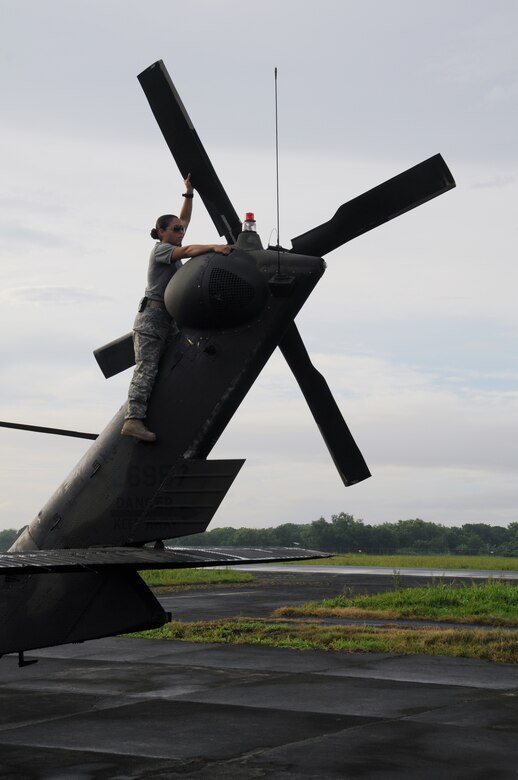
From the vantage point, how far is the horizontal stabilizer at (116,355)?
11.2 metres

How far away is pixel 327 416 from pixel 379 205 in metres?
2.41

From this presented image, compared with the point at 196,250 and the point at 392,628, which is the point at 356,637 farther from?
the point at 196,250

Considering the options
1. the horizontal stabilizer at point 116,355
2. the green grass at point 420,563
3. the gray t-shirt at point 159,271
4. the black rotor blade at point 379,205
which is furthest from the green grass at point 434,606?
the green grass at point 420,563

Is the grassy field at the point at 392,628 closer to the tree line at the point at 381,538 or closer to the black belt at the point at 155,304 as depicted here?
the black belt at the point at 155,304

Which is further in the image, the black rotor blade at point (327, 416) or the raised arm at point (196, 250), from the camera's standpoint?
→ the black rotor blade at point (327, 416)

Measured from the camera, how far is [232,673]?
1540cm

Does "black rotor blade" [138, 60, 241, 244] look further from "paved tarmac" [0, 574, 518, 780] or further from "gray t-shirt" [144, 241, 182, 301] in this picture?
"paved tarmac" [0, 574, 518, 780]

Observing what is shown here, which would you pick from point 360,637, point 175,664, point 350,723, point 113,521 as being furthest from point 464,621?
point 113,521

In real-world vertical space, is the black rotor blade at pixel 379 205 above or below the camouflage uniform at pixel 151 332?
above

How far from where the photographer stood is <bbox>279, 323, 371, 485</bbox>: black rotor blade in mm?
10508

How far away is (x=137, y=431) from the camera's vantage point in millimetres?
9531

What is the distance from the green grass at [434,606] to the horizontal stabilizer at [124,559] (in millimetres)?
14799

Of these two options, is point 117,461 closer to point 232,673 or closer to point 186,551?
point 186,551

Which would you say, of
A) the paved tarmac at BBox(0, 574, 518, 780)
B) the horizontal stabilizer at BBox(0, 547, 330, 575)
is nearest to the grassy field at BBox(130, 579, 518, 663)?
the paved tarmac at BBox(0, 574, 518, 780)
